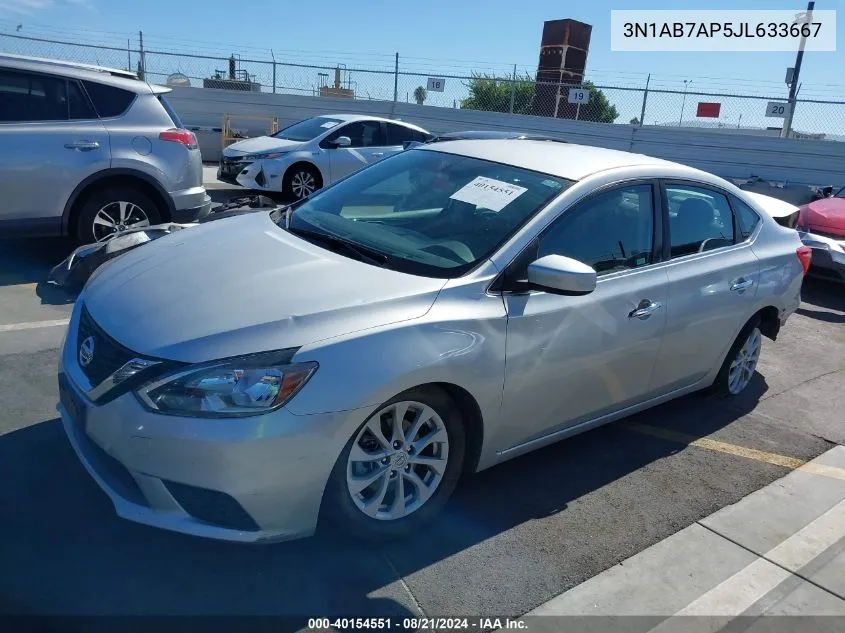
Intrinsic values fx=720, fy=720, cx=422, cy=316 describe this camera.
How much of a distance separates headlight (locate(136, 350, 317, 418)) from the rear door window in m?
4.66

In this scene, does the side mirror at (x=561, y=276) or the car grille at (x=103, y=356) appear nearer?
the car grille at (x=103, y=356)

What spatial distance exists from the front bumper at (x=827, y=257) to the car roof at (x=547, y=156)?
453cm

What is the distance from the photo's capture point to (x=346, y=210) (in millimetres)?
4000

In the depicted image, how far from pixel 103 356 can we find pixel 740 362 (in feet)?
13.4

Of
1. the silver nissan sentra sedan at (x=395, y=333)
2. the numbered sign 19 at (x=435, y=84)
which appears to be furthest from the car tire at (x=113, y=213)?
the numbered sign 19 at (x=435, y=84)

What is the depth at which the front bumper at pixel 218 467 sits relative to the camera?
2.54m

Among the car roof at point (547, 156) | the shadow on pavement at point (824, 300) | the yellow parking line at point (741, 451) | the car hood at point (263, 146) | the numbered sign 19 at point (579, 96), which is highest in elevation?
the numbered sign 19 at point (579, 96)

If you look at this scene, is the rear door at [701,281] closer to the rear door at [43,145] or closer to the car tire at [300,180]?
the rear door at [43,145]

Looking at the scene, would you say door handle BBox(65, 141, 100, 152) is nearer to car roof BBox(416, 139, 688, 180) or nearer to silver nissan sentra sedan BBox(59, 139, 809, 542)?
silver nissan sentra sedan BBox(59, 139, 809, 542)

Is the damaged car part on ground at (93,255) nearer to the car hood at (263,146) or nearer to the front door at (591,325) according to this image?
the front door at (591,325)

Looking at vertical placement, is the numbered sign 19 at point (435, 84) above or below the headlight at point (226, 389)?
above

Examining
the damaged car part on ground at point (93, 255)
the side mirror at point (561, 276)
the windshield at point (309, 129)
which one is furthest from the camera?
the windshield at point (309, 129)

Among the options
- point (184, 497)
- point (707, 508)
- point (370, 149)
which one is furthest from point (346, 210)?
point (370, 149)

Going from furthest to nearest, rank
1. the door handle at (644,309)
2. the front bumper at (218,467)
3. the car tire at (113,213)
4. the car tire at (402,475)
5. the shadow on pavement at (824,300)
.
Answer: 1. the shadow on pavement at (824,300)
2. the car tire at (113,213)
3. the door handle at (644,309)
4. the car tire at (402,475)
5. the front bumper at (218,467)
